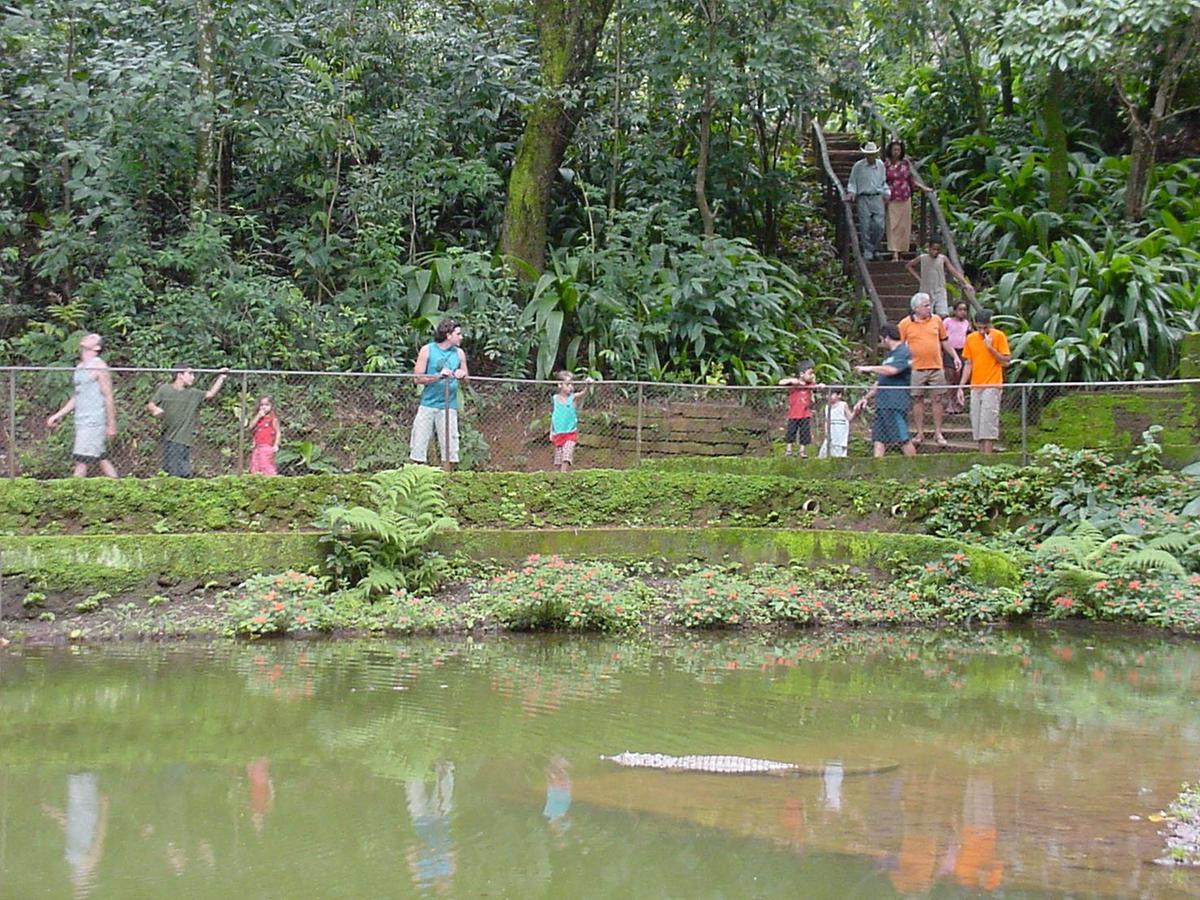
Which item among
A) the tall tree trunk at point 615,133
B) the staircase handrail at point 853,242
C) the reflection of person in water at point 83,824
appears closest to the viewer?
the reflection of person in water at point 83,824

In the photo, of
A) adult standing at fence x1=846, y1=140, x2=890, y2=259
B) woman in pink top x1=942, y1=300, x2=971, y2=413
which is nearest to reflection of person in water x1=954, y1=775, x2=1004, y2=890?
woman in pink top x1=942, y1=300, x2=971, y2=413

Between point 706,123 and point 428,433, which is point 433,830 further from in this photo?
point 706,123

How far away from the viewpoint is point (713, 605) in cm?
1149

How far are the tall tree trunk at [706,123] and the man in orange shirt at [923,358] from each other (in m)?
4.10

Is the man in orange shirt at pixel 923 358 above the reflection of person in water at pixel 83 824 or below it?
above

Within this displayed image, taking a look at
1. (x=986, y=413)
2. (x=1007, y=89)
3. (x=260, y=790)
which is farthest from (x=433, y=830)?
(x=1007, y=89)

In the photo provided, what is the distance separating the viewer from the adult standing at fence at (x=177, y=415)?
1238 centimetres

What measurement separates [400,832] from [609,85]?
45.4ft

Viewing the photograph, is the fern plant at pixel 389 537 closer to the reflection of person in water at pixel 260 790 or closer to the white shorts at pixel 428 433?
the white shorts at pixel 428 433

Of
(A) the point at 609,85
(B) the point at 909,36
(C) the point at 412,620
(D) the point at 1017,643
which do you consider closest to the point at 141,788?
(C) the point at 412,620

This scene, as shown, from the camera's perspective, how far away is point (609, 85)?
18.3m

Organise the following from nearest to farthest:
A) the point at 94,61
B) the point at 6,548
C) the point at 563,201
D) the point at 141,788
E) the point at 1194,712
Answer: the point at 141,788, the point at 1194,712, the point at 6,548, the point at 94,61, the point at 563,201

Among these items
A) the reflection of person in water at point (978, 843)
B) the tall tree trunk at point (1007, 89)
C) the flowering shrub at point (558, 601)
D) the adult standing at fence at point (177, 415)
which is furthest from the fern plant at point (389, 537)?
the tall tree trunk at point (1007, 89)

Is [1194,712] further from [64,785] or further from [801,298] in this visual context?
[801,298]
